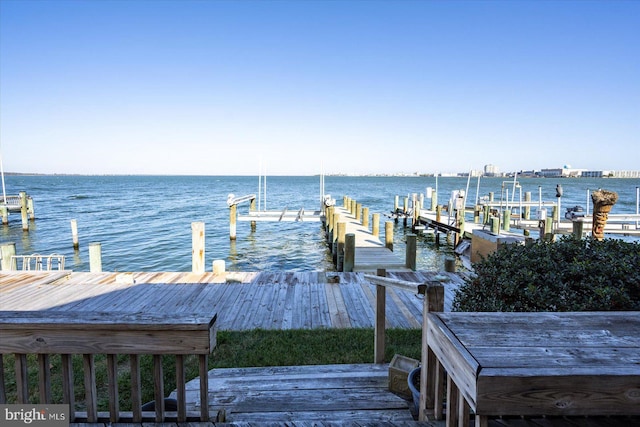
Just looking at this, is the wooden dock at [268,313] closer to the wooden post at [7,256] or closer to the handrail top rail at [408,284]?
the handrail top rail at [408,284]

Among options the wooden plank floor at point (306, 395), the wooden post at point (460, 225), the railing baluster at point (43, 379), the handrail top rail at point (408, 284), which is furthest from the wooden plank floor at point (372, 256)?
the railing baluster at point (43, 379)

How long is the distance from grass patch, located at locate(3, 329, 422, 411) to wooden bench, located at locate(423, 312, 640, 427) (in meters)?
2.21

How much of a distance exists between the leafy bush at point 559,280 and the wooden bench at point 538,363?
0.42 metres

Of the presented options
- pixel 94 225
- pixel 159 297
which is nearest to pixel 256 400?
pixel 159 297

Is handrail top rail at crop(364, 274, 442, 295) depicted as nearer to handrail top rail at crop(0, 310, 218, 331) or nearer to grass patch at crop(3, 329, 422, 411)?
grass patch at crop(3, 329, 422, 411)

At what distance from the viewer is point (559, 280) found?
9.07ft

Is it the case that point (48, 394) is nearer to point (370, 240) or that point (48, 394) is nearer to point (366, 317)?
point (366, 317)

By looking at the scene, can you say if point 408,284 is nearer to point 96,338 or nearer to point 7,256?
point 96,338

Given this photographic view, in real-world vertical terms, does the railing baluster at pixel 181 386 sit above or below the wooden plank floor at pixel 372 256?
above

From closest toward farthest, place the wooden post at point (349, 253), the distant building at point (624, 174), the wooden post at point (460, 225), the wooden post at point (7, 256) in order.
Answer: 1. the wooden post at point (7, 256)
2. the wooden post at point (349, 253)
3. the wooden post at point (460, 225)
4. the distant building at point (624, 174)

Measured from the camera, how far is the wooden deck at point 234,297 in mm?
6000

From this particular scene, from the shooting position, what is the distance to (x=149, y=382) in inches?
149

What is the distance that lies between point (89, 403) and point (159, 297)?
552 cm

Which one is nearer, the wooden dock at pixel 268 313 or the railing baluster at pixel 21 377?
the railing baluster at pixel 21 377
